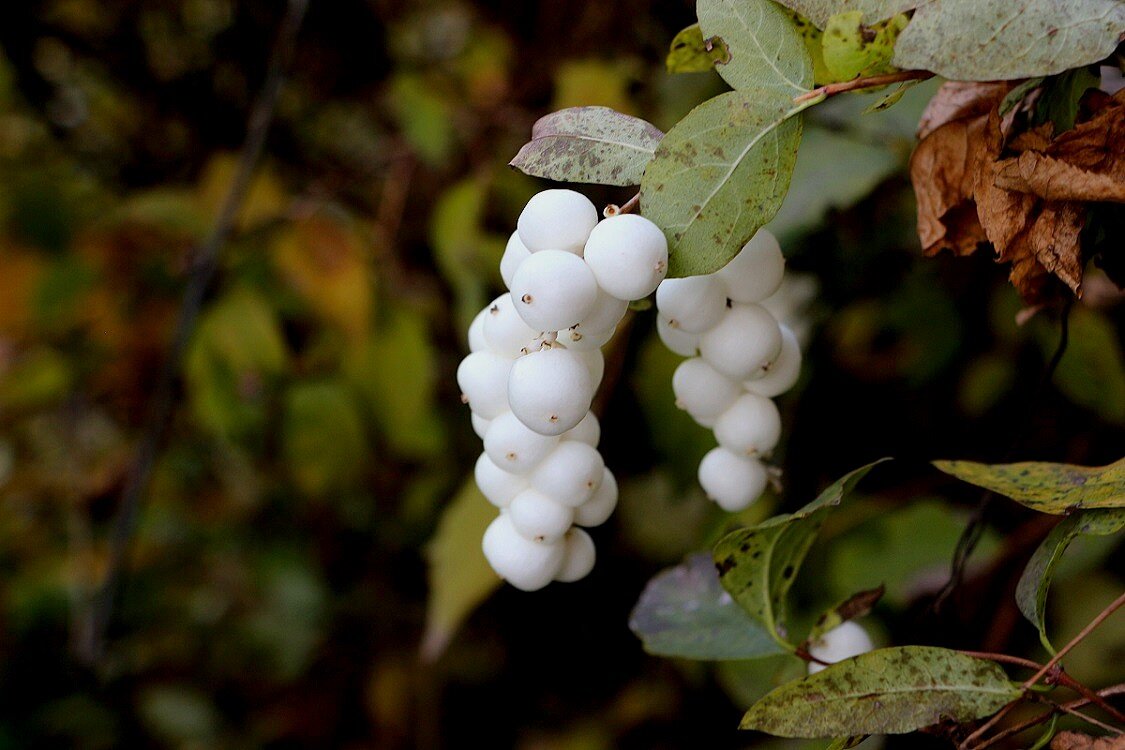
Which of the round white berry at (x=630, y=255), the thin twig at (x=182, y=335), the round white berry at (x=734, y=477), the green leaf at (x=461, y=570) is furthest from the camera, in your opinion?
the thin twig at (x=182, y=335)

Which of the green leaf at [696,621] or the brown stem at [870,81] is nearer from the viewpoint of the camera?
the brown stem at [870,81]

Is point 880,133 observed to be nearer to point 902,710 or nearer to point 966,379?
point 966,379

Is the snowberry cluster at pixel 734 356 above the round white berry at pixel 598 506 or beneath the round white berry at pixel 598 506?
above

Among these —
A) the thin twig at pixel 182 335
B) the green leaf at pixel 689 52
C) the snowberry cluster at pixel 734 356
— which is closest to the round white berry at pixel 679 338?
the snowberry cluster at pixel 734 356

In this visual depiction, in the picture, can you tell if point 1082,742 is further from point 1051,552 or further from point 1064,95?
point 1064,95

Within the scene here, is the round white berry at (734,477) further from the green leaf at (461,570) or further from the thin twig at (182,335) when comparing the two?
the thin twig at (182,335)

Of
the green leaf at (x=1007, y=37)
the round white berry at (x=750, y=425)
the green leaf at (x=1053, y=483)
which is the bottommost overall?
the green leaf at (x=1053, y=483)

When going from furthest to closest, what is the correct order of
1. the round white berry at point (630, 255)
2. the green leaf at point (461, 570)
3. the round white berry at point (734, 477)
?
the green leaf at point (461, 570) → the round white berry at point (734, 477) → the round white berry at point (630, 255)

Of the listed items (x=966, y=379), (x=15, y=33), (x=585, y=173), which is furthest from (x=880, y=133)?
(x=15, y=33)
